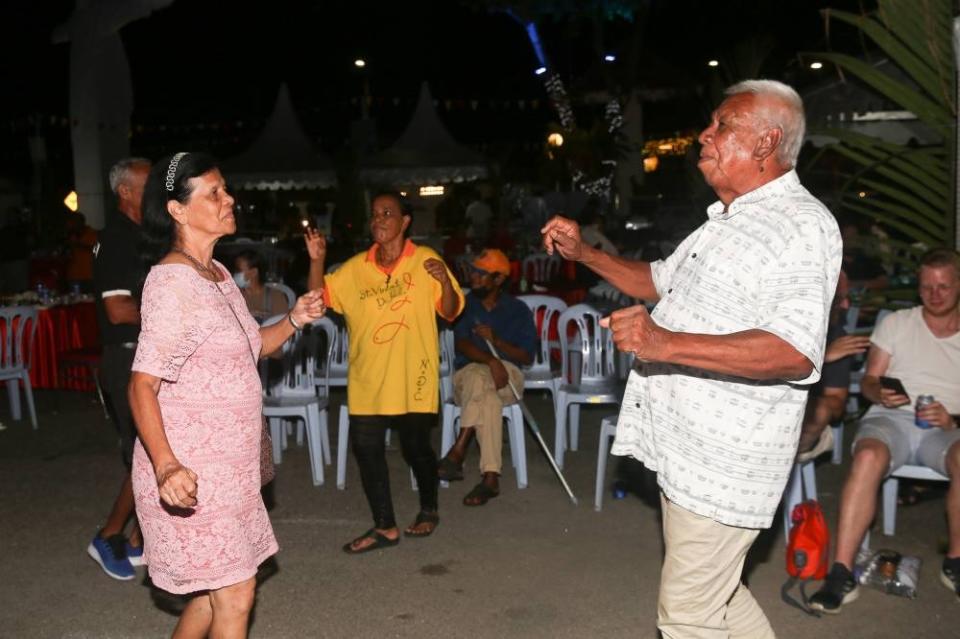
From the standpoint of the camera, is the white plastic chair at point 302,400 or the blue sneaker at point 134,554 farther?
the white plastic chair at point 302,400

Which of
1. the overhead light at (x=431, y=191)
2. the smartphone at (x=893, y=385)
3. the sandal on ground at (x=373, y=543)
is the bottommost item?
the sandal on ground at (x=373, y=543)

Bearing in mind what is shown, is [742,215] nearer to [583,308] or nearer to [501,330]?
[501,330]

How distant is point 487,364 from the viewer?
6176 millimetres

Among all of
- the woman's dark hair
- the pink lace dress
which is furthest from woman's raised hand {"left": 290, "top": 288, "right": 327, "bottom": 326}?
the woman's dark hair

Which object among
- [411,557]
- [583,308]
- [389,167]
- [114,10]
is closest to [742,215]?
[411,557]

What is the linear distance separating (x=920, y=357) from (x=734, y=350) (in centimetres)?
300

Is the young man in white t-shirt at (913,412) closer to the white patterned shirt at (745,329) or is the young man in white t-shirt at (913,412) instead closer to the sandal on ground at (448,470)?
the white patterned shirt at (745,329)

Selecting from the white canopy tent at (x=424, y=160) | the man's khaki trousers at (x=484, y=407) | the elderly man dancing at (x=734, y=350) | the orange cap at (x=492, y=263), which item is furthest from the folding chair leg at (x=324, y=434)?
the white canopy tent at (x=424, y=160)

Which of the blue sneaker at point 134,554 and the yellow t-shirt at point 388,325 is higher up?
the yellow t-shirt at point 388,325

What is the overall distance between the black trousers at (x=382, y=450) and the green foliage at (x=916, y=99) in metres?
2.52

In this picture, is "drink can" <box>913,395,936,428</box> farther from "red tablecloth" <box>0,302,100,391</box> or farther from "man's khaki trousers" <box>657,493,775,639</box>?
"red tablecloth" <box>0,302,100,391</box>

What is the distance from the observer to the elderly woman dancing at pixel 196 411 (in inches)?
113

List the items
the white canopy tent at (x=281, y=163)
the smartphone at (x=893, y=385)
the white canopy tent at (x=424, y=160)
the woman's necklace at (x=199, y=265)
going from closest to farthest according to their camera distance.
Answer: the woman's necklace at (x=199, y=265) < the smartphone at (x=893, y=385) < the white canopy tent at (x=281, y=163) < the white canopy tent at (x=424, y=160)

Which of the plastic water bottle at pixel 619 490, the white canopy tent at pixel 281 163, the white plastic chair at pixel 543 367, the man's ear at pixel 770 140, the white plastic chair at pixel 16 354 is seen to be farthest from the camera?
the white canopy tent at pixel 281 163
